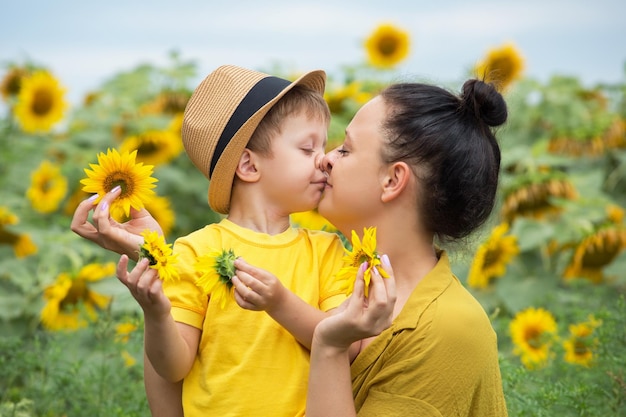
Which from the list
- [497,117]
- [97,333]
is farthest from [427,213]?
[97,333]

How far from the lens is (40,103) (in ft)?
18.4

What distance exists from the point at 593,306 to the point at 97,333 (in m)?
2.20

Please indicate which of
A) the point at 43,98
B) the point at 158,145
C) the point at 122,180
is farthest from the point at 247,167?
the point at 43,98

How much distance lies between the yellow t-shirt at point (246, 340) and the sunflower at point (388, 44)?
435cm

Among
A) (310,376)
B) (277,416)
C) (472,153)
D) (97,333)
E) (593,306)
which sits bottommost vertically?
(593,306)

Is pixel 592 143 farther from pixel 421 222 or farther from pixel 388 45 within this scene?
pixel 421 222

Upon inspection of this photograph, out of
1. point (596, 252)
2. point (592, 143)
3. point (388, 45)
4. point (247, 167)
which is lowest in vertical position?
point (596, 252)

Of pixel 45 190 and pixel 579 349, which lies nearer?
pixel 579 349

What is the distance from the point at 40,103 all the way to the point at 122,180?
358 cm

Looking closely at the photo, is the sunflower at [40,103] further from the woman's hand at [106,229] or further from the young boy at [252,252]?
the woman's hand at [106,229]

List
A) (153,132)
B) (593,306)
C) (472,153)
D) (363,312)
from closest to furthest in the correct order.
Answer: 1. (363,312)
2. (472,153)
3. (593,306)
4. (153,132)

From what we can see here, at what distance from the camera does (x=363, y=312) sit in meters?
1.99

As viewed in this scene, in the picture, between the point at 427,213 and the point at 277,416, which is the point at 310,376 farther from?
the point at 427,213

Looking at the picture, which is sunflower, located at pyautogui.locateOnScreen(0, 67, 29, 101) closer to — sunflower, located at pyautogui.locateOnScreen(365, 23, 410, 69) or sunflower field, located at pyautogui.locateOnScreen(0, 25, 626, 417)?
sunflower field, located at pyautogui.locateOnScreen(0, 25, 626, 417)
